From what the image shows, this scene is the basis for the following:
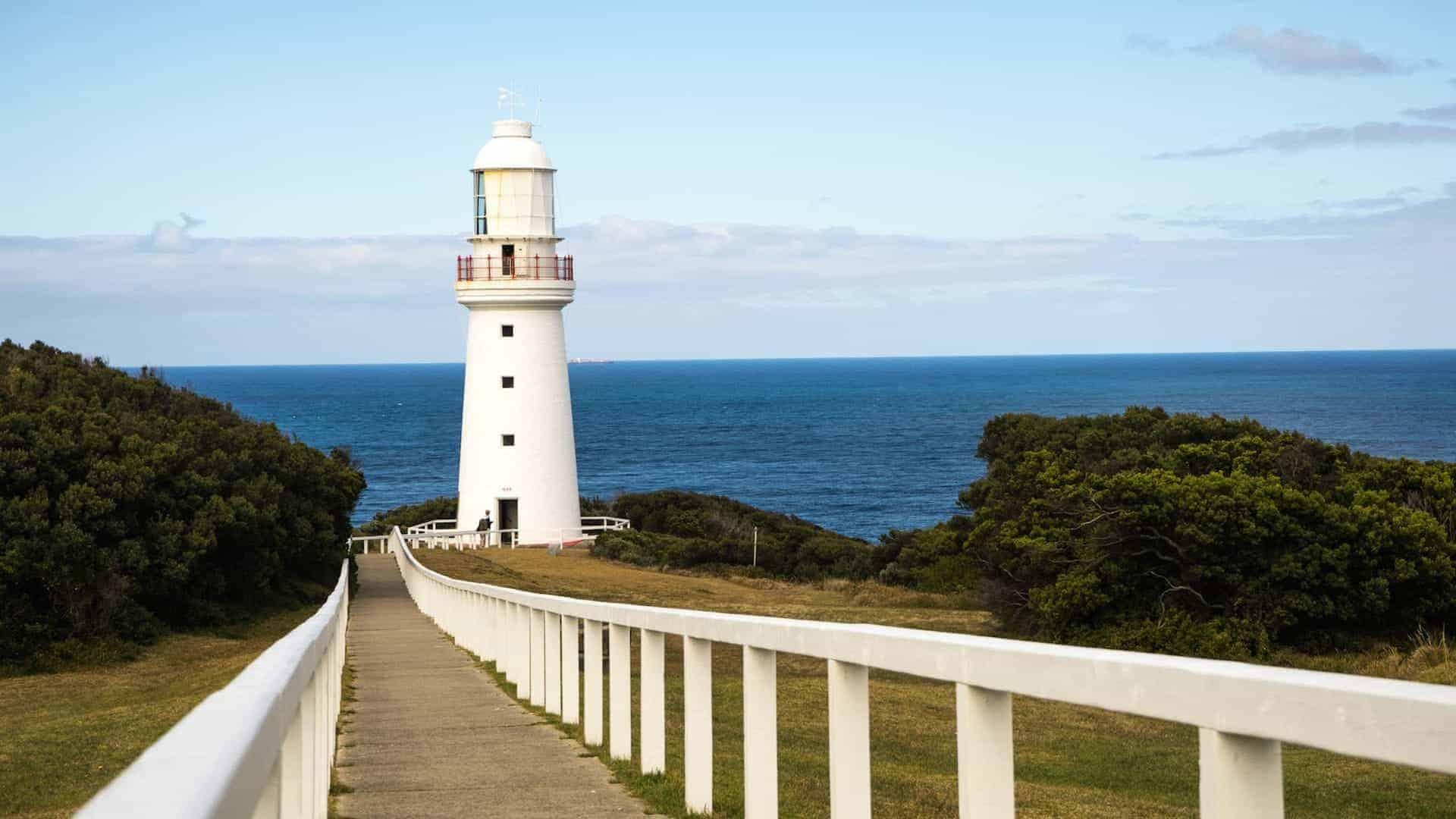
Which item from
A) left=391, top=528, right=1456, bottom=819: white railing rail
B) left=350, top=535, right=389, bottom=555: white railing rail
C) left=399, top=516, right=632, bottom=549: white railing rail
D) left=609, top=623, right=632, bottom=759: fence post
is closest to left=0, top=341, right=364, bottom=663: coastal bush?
left=399, top=516, right=632, bottom=549: white railing rail

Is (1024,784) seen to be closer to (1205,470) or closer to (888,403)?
(1205,470)

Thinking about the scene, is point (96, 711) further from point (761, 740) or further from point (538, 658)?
point (761, 740)

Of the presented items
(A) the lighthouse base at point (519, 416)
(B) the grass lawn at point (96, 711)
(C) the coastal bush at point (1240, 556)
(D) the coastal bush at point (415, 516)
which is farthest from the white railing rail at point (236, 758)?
(D) the coastal bush at point (415, 516)

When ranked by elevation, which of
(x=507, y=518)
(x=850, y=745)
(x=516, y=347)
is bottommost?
(x=507, y=518)

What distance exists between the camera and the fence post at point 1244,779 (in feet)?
9.21

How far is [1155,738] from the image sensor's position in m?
11.6

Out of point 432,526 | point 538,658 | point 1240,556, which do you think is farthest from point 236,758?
point 432,526

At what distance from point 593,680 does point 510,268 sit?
3399 cm

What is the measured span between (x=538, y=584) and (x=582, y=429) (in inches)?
4329

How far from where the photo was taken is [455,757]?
923 centimetres

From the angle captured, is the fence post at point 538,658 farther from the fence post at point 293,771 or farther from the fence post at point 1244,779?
the fence post at point 1244,779

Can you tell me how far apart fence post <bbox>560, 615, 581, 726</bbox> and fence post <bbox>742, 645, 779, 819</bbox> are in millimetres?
4496

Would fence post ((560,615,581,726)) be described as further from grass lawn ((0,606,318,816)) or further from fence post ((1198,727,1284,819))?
fence post ((1198,727,1284,819))

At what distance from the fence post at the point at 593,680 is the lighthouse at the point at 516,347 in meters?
33.2
